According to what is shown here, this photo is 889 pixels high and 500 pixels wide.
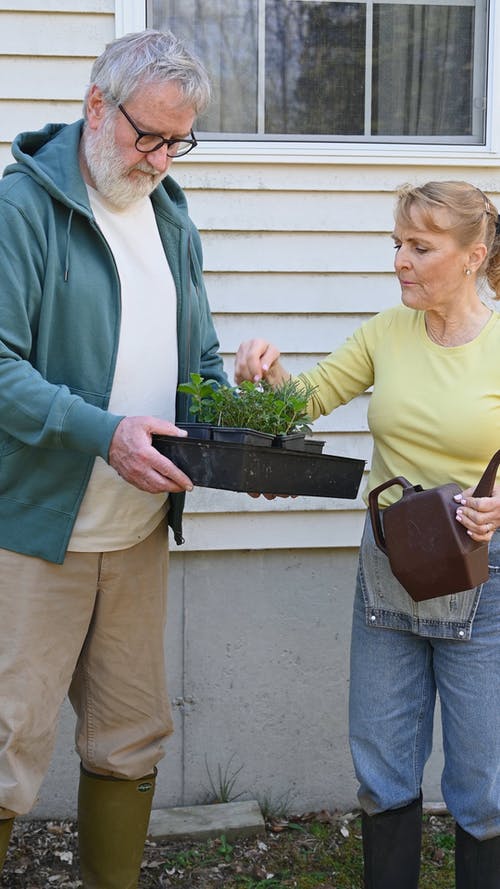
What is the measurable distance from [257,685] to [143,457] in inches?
62.6

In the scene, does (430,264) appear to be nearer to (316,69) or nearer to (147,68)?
(147,68)

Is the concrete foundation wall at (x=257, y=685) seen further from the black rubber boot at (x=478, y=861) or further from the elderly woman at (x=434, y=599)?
the black rubber boot at (x=478, y=861)

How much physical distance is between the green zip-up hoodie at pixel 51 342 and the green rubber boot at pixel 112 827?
0.70m

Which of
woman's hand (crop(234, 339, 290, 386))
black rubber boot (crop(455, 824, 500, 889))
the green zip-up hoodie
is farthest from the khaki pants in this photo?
black rubber boot (crop(455, 824, 500, 889))

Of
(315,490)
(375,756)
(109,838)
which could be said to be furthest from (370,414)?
(109,838)

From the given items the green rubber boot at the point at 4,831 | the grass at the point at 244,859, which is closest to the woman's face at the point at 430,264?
the green rubber boot at the point at 4,831

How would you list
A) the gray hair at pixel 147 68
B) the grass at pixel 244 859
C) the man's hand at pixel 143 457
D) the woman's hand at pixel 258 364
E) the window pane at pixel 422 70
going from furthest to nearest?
the window pane at pixel 422 70
the grass at pixel 244 859
the woman's hand at pixel 258 364
the gray hair at pixel 147 68
the man's hand at pixel 143 457

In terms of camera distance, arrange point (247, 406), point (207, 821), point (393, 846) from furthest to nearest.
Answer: point (207, 821)
point (393, 846)
point (247, 406)

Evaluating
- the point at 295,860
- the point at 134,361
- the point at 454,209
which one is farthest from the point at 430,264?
the point at 295,860

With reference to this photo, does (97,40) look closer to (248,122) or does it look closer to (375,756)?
(248,122)

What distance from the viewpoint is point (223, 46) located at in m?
3.42

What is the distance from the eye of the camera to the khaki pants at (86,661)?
246 centimetres

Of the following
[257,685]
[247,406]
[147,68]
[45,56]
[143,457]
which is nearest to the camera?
[143,457]

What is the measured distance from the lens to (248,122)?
3449 millimetres
